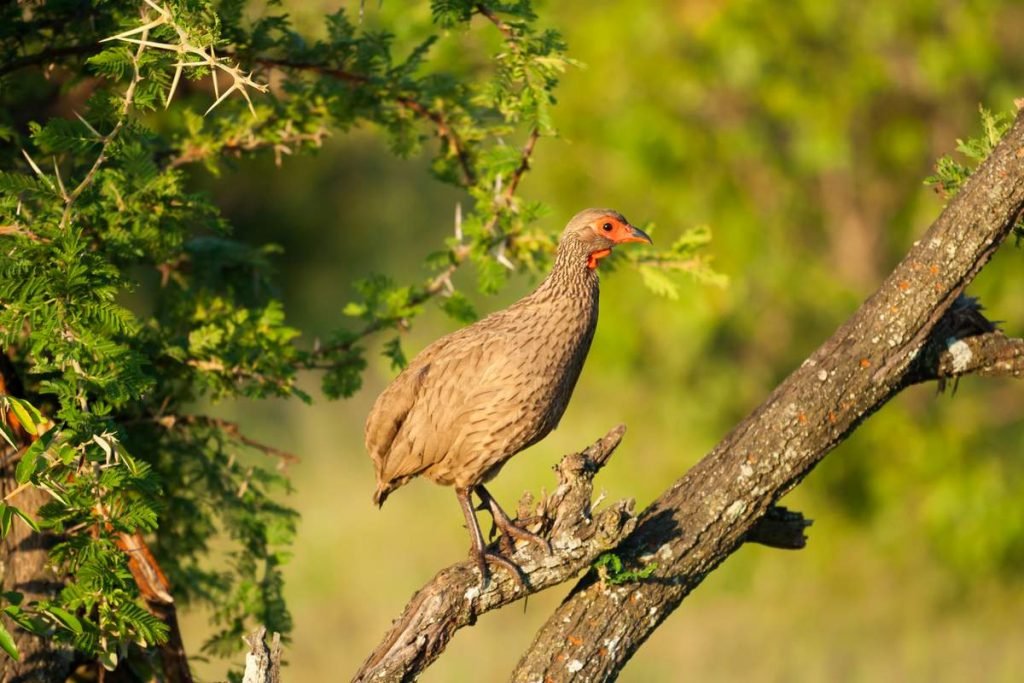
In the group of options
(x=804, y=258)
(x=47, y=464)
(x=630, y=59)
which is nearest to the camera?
(x=47, y=464)

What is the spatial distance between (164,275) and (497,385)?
68.7 inches

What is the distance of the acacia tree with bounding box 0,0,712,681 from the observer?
4059 millimetres

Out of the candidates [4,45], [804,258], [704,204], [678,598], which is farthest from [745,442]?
[804,258]

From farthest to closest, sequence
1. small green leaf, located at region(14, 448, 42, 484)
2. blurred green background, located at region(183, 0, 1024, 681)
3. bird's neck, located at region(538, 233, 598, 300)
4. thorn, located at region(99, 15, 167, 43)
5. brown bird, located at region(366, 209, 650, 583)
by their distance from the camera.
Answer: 1. blurred green background, located at region(183, 0, 1024, 681)
2. bird's neck, located at region(538, 233, 598, 300)
3. brown bird, located at region(366, 209, 650, 583)
4. thorn, located at region(99, 15, 167, 43)
5. small green leaf, located at region(14, 448, 42, 484)

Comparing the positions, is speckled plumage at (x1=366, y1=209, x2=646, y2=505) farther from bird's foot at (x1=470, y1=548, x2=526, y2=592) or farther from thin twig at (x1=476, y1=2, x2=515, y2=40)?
thin twig at (x1=476, y1=2, x2=515, y2=40)

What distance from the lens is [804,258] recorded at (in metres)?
11.0

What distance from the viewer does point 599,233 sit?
5195 mm

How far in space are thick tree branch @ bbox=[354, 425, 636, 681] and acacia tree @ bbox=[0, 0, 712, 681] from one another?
30.6 inches

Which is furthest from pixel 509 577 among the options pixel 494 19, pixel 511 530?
pixel 494 19

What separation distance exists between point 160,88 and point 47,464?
1.20 meters

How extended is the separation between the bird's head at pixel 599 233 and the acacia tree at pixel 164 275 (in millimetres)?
241

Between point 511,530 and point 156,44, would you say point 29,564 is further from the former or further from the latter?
point 156,44

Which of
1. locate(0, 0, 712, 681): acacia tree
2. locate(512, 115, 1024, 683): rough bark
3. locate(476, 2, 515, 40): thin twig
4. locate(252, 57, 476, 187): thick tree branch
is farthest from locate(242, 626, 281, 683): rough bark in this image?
locate(252, 57, 476, 187): thick tree branch

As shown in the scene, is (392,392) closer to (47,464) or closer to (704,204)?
(47,464)
